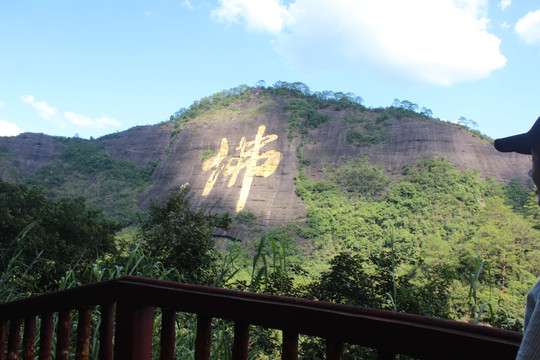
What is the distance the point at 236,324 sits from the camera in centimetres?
75

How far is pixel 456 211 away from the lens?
814 inches

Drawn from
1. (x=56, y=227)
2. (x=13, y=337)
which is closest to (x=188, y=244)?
(x=56, y=227)

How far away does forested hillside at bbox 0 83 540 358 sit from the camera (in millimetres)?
6238

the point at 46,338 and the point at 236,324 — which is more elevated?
the point at 236,324

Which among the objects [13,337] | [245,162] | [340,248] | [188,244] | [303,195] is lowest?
[340,248]

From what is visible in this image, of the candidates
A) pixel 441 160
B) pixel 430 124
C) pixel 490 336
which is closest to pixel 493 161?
pixel 441 160

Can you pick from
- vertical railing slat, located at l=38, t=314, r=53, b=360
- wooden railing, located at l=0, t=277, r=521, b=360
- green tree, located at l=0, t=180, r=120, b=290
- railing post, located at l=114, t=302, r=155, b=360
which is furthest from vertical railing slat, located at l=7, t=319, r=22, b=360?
green tree, located at l=0, t=180, r=120, b=290

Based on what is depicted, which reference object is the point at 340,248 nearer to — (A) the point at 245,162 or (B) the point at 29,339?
(A) the point at 245,162

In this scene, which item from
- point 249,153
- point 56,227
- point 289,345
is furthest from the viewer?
point 249,153

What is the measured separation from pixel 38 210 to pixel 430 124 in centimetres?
2568

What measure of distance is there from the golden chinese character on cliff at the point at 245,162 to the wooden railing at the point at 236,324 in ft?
75.2

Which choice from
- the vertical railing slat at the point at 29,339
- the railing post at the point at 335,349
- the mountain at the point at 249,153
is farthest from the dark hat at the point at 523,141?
the mountain at the point at 249,153

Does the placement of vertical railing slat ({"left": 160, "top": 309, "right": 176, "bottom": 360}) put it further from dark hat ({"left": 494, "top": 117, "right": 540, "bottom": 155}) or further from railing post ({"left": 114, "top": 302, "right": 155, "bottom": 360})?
dark hat ({"left": 494, "top": 117, "right": 540, "bottom": 155})

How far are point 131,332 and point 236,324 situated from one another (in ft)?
0.80
